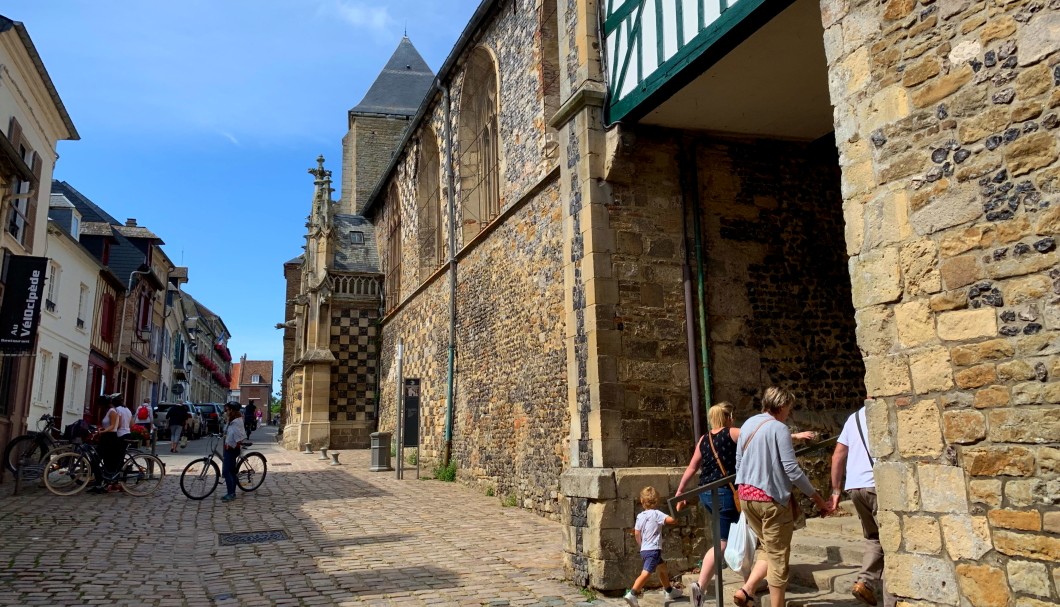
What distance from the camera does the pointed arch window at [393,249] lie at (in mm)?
21109

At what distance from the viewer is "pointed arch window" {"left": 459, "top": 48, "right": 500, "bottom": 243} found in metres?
13.8

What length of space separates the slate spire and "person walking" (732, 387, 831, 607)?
2705 cm

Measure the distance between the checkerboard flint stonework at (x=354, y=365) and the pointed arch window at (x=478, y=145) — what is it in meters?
8.95

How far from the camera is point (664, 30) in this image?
632 centimetres

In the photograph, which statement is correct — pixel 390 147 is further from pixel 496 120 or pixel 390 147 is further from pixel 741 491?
pixel 741 491

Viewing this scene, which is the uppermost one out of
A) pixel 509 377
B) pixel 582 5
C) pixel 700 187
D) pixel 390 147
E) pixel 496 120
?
pixel 390 147

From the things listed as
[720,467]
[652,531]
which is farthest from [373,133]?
[720,467]

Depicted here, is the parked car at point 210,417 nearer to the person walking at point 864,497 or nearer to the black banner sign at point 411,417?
the black banner sign at point 411,417

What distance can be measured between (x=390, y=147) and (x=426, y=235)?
13.5 metres

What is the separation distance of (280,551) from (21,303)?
273 inches

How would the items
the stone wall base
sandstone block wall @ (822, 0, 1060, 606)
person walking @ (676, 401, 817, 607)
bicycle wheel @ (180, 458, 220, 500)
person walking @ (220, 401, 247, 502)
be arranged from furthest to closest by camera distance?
bicycle wheel @ (180, 458, 220, 500), person walking @ (220, 401, 247, 502), the stone wall base, person walking @ (676, 401, 817, 607), sandstone block wall @ (822, 0, 1060, 606)

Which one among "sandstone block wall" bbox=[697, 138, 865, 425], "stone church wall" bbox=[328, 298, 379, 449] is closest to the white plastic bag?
"sandstone block wall" bbox=[697, 138, 865, 425]

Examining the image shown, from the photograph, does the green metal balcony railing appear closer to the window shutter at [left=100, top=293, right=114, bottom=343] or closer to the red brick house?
the window shutter at [left=100, top=293, right=114, bottom=343]

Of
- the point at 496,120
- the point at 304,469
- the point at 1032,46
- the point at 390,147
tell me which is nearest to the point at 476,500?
the point at 304,469
